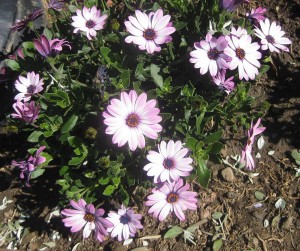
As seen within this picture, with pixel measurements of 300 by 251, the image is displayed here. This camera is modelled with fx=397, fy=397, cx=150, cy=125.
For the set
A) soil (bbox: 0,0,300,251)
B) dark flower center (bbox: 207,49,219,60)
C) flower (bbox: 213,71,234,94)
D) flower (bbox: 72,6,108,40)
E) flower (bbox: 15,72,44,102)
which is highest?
flower (bbox: 72,6,108,40)

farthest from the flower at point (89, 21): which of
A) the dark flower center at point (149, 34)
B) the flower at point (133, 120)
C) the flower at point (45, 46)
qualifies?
the flower at point (133, 120)

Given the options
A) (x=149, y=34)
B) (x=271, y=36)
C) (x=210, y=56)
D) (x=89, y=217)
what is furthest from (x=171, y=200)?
(x=271, y=36)

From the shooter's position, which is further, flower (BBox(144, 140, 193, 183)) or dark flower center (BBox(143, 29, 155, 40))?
dark flower center (BBox(143, 29, 155, 40))

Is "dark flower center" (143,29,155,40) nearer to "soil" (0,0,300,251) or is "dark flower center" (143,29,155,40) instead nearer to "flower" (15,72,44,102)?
"flower" (15,72,44,102)

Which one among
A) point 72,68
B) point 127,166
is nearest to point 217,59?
point 127,166

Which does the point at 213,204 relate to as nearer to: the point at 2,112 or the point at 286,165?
the point at 286,165

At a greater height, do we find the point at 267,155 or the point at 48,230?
the point at 267,155

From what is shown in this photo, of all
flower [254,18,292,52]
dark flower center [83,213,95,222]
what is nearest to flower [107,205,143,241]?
dark flower center [83,213,95,222]
